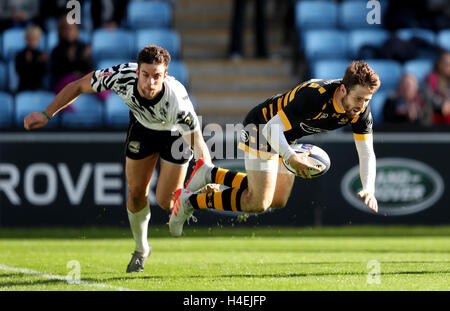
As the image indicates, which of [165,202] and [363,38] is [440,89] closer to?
[363,38]

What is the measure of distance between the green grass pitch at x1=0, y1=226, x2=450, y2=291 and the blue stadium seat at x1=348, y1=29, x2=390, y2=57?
3812 millimetres

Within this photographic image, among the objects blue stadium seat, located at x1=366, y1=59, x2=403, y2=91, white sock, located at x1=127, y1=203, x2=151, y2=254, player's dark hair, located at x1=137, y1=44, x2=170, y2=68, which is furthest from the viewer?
blue stadium seat, located at x1=366, y1=59, x2=403, y2=91

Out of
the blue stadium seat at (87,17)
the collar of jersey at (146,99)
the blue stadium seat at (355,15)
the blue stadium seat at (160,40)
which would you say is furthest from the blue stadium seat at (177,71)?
the collar of jersey at (146,99)

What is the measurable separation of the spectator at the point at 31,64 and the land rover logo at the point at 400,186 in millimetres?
4897

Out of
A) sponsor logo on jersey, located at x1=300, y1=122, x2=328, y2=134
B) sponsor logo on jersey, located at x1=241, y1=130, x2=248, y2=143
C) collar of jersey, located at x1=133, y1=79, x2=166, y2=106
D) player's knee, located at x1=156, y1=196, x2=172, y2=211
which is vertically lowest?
player's knee, located at x1=156, y1=196, x2=172, y2=211

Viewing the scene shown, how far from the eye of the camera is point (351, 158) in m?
11.9

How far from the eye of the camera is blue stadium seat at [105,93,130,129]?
1245cm

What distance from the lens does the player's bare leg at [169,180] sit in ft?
25.7

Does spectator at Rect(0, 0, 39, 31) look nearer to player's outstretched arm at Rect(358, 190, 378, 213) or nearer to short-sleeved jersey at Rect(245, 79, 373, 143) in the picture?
short-sleeved jersey at Rect(245, 79, 373, 143)

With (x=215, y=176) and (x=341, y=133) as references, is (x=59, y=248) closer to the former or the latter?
(x=215, y=176)

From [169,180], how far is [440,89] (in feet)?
21.2

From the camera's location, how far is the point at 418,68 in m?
14.1

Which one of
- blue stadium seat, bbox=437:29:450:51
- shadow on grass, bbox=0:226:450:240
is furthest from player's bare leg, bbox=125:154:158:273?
blue stadium seat, bbox=437:29:450:51
